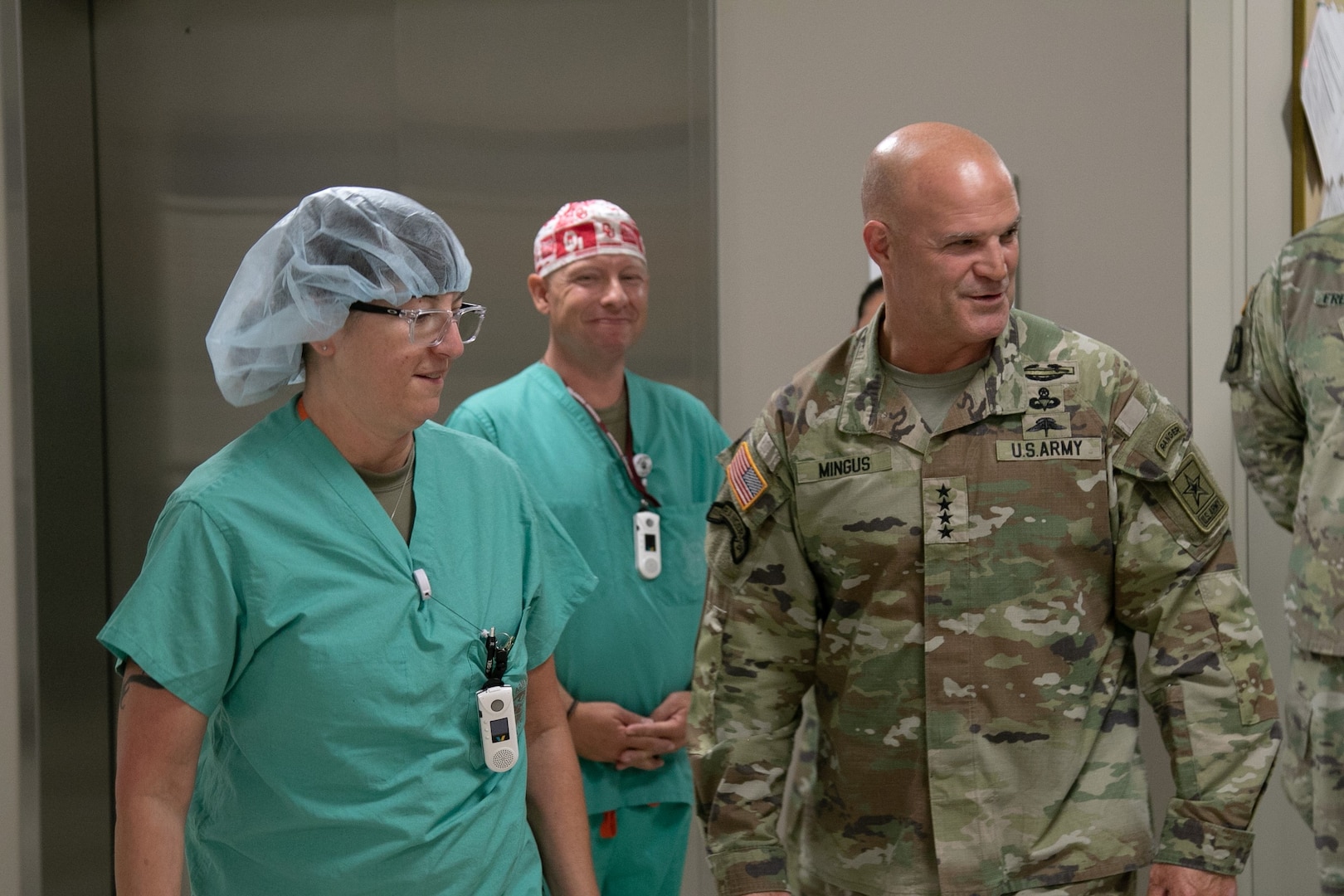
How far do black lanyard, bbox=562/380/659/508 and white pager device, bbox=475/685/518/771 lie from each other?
1.01 metres

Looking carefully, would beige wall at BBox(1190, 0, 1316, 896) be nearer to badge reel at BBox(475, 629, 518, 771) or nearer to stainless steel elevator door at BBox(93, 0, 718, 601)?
stainless steel elevator door at BBox(93, 0, 718, 601)

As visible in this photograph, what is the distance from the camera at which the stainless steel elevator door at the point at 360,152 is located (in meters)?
3.30

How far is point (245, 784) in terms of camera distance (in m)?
1.58

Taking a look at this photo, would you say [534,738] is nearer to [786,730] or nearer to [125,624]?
[786,730]

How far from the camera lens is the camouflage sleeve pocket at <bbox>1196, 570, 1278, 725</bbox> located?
177 cm

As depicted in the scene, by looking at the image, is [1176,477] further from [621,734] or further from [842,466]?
[621,734]

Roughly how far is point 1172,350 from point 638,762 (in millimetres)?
1566

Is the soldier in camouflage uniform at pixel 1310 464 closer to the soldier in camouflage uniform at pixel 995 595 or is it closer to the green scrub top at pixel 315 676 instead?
the soldier in camouflage uniform at pixel 995 595

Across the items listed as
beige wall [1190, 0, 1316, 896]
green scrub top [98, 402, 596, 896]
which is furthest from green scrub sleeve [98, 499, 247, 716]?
beige wall [1190, 0, 1316, 896]

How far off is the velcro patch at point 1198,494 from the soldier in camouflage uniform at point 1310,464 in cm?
75

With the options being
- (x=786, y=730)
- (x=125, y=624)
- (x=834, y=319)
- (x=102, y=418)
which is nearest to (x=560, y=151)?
(x=834, y=319)

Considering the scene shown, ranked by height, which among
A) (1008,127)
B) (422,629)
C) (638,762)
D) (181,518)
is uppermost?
(1008,127)

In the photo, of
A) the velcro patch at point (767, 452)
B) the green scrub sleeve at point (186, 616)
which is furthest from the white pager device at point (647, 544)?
the green scrub sleeve at point (186, 616)

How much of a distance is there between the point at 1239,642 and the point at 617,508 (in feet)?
4.07
